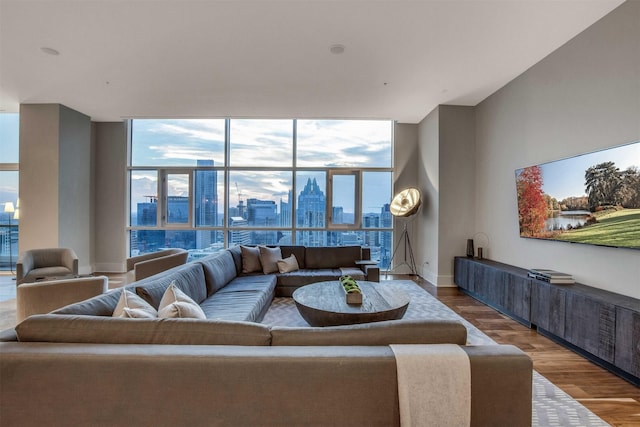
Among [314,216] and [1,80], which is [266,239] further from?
[1,80]

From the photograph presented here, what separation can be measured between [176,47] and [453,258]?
496 cm

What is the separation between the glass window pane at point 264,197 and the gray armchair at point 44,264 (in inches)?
105

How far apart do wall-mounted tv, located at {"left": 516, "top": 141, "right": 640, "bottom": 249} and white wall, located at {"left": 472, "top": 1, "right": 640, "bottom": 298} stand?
13cm

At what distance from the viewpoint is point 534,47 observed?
3273 millimetres

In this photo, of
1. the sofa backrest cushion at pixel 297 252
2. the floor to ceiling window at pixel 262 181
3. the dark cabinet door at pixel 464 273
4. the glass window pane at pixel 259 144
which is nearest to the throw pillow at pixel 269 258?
the sofa backrest cushion at pixel 297 252

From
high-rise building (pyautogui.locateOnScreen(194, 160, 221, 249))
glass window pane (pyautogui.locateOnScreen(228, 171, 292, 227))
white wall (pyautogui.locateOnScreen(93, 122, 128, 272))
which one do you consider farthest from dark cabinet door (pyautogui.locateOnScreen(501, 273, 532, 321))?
white wall (pyautogui.locateOnScreen(93, 122, 128, 272))

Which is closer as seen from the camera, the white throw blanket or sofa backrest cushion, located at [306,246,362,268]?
the white throw blanket

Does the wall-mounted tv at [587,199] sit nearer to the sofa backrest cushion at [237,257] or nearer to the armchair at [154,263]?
the sofa backrest cushion at [237,257]

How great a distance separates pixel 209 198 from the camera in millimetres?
6184

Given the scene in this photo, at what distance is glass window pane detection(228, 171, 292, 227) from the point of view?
6.18 metres

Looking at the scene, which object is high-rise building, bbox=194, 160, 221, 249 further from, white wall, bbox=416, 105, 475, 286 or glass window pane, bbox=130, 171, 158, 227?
white wall, bbox=416, 105, 475, 286

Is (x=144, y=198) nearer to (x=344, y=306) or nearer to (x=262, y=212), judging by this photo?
(x=262, y=212)

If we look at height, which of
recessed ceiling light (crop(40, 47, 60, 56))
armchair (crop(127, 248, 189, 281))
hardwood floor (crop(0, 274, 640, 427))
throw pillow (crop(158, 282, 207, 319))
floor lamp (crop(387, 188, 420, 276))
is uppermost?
recessed ceiling light (crop(40, 47, 60, 56))

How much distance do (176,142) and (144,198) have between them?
1.35 meters
